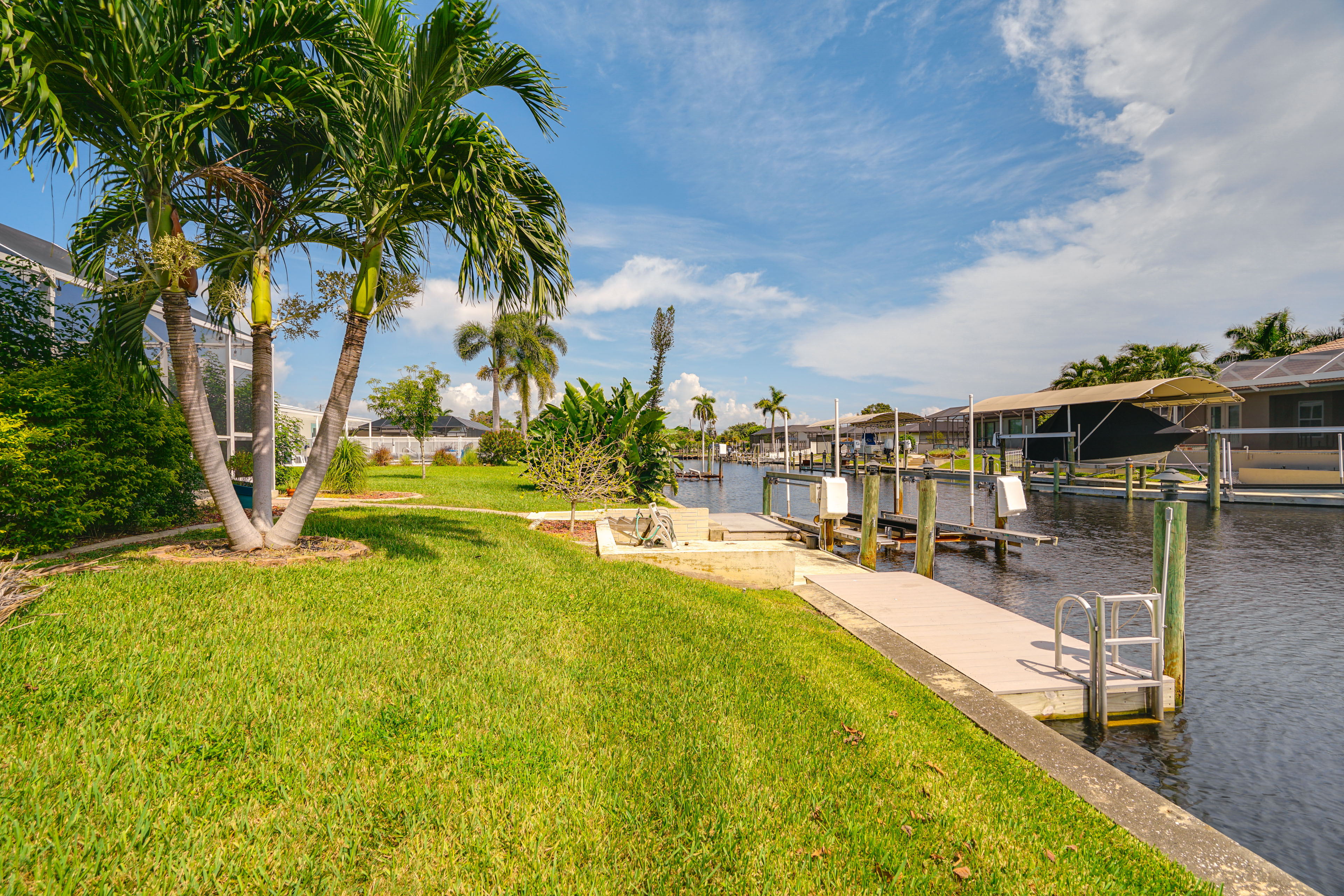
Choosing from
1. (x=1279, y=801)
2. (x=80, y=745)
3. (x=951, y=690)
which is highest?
(x=80, y=745)

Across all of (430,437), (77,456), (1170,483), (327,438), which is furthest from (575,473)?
(430,437)

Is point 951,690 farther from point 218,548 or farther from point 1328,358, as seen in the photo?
point 1328,358

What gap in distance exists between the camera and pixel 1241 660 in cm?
702

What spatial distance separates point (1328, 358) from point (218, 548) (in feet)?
127

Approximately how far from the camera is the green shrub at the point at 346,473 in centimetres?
1627

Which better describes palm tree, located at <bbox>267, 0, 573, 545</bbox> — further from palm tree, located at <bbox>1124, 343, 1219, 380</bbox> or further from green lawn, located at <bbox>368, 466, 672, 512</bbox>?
palm tree, located at <bbox>1124, 343, 1219, 380</bbox>

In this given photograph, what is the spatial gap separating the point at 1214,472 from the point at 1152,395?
5186 millimetres

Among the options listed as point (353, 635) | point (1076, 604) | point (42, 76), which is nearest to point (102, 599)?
point (353, 635)

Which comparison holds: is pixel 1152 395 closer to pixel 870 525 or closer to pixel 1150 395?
pixel 1150 395

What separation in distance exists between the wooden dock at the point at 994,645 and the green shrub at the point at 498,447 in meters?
30.5

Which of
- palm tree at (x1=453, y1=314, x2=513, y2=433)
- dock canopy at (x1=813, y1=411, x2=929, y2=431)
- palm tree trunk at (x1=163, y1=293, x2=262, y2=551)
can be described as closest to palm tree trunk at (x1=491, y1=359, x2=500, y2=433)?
palm tree at (x1=453, y1=314, x2=513, y2=433)

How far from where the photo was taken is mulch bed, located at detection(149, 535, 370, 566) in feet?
20.4

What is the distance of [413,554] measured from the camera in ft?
24.3

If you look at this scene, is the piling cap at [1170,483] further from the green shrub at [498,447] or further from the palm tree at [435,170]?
the green shrub at [498,447]
